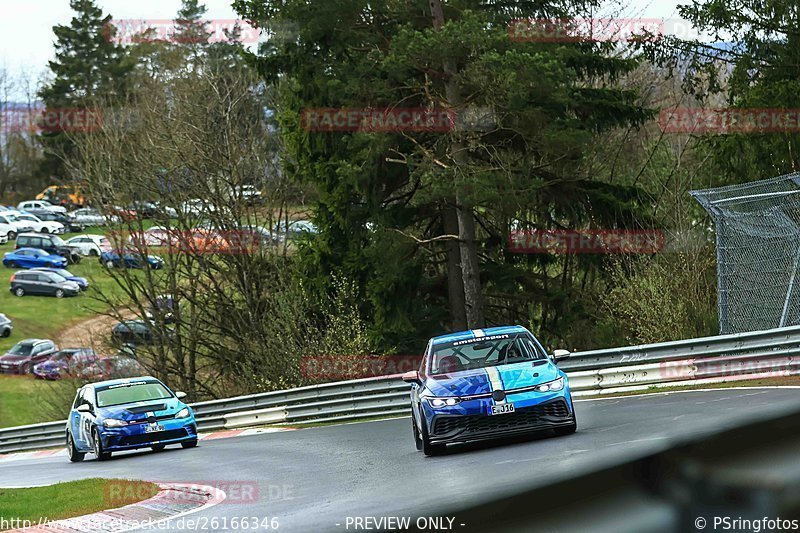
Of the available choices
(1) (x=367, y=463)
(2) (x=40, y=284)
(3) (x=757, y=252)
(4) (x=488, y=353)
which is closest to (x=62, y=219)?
(2) (x=40, y=284)

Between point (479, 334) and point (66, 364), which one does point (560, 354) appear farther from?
point (66, 364)

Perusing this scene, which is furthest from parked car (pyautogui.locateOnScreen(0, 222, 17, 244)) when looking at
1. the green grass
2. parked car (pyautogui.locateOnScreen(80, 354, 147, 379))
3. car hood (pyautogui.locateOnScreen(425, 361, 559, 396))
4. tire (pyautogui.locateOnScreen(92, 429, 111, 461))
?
car hood (pyautogui.locateOnScreen(425, 361, 559, 396))

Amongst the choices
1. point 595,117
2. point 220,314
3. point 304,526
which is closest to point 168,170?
point 220,314

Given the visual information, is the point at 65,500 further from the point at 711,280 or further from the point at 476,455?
the point at 711,280

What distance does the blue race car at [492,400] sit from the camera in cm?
1391

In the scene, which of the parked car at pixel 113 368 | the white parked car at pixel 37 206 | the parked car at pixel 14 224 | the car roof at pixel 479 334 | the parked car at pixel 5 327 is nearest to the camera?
the car roof at pixel 479 334

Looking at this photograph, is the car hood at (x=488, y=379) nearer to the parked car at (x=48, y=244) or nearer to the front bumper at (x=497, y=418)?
the front bumper at (x=497, y=418)

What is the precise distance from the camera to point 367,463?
15.1 metres

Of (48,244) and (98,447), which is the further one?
(48,244)

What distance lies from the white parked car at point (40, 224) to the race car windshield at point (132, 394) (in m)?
71.2

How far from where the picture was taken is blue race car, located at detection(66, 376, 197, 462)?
22484 millimetres

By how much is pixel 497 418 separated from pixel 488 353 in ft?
4.33

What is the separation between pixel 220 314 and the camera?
45.5m

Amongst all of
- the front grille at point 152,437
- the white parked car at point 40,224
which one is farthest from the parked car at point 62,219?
the front grille at point 152,437
